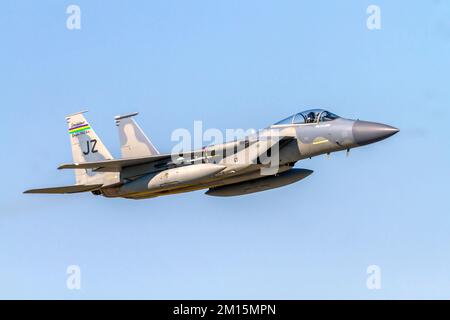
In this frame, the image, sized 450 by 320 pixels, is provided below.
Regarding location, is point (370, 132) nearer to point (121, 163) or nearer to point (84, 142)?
point (121, 163)

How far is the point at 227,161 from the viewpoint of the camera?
27.9 m

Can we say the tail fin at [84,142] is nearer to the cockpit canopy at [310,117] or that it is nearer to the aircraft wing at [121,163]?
the aircraft wing at [121,163]

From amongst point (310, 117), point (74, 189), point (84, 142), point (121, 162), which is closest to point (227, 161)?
point (310, 117)

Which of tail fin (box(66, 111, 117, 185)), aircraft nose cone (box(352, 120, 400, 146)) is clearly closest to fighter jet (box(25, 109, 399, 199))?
aircraft nose cone (box(352, 120, 400, 146))

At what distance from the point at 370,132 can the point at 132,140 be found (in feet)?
25.7

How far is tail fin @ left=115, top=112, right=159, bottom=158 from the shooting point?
30.7 metres

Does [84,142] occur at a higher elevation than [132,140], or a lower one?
higher

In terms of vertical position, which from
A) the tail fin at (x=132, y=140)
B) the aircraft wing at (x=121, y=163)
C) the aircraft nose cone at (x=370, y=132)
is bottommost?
the aircraft wing at (x=121, y=163)

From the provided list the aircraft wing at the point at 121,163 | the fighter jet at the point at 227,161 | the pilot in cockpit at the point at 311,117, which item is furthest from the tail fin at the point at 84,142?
the pilot in cockpit at the point at 311,117

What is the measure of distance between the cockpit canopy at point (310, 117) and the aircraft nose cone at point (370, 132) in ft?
3.01

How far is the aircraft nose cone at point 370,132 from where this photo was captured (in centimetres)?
2656

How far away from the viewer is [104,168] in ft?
96.5
